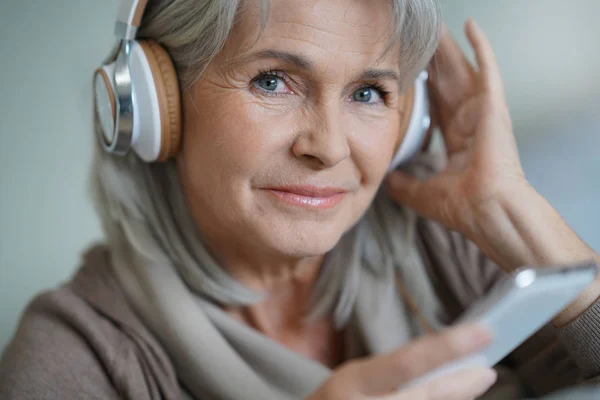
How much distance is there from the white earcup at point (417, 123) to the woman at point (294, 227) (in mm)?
24

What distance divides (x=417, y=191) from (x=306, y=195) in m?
0.34

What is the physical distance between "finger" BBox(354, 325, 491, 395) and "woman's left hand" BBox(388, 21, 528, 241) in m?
0.51

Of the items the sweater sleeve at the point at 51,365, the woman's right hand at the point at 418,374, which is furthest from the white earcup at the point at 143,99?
the woman's right hand at the point at 418,374

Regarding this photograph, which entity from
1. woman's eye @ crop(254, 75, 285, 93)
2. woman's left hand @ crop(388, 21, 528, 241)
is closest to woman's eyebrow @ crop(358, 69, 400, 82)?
woman's eye @ crop(254, 75, 285, 93)

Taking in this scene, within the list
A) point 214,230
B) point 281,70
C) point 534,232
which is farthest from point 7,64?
point 534,232

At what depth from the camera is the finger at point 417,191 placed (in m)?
1.18

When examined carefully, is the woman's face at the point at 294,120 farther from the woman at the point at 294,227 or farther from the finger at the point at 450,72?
the finger at the point at 450,72

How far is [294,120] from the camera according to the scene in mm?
934

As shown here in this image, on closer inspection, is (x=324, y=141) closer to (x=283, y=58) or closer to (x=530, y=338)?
(x=283, y=58)

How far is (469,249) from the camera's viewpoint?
4.12ft

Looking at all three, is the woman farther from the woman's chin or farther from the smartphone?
the smartphone

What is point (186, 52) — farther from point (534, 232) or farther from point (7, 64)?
point (7, 64)

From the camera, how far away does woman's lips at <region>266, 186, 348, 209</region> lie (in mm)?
962

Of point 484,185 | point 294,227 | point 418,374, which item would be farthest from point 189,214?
point 418,374
